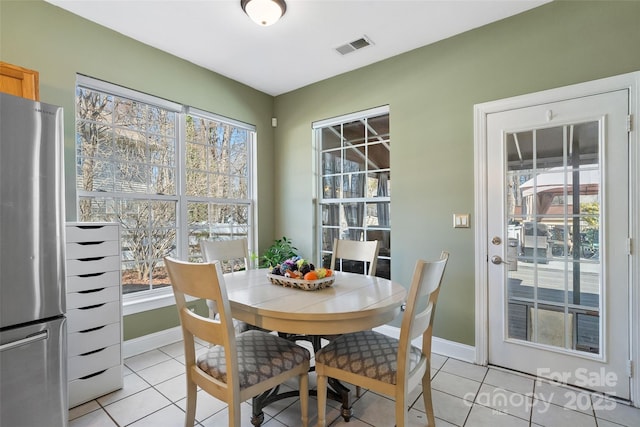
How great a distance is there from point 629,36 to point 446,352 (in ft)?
8.54

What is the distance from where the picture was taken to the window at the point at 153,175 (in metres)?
2.54

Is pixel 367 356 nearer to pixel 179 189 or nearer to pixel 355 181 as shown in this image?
pixel 355 181

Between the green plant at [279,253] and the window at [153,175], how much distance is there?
0.44 meters

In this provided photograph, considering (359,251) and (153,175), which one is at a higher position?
(153,175)

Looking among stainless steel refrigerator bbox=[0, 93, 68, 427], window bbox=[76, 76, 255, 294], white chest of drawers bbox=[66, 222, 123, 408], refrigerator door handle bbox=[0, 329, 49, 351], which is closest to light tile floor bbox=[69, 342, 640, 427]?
white chest of drawers bbox=[66, 222, 123, 408]

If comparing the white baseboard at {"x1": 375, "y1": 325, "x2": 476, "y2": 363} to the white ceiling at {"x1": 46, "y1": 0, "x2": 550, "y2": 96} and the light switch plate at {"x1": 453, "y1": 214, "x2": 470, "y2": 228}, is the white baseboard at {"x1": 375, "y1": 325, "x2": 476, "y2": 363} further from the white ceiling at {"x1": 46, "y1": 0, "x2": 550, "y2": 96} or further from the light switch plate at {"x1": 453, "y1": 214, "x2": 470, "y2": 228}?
the white ceiling at {"x1": 46, "y1": 0, "x2": 550, "y2": 96}

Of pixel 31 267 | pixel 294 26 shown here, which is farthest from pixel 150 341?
pixel 294 26

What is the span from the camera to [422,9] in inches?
89.4

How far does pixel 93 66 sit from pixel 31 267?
183 centimetres

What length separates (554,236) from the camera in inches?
88.2

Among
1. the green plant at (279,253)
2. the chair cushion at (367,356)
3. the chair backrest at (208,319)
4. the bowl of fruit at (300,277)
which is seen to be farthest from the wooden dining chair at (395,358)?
the green plant at (279,253)

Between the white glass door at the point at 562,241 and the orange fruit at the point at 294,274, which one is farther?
the white glass door at the point at 562,241

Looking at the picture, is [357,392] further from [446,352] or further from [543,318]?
[543,318]

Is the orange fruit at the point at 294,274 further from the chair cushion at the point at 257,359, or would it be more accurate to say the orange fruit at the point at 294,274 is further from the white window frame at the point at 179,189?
the white window frame at the point at 179,189
